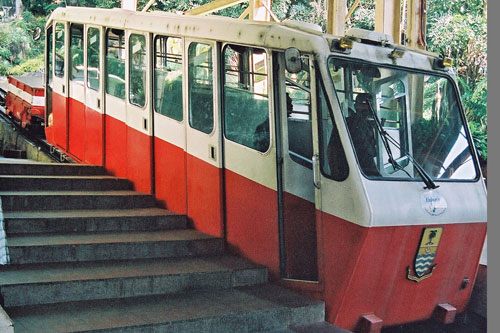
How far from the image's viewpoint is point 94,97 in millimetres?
9000

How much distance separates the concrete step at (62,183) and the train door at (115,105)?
0.28 m

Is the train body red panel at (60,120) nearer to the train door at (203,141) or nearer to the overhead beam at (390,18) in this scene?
the train door at (203,141)

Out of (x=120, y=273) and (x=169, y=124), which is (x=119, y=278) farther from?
(x=169, y=124)

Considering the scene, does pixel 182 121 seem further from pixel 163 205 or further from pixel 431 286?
pixel 431 286

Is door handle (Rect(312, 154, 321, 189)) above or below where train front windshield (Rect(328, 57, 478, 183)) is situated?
below

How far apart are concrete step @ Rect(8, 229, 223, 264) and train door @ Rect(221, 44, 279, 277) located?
1.32 feet

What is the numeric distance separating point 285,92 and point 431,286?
2.25m

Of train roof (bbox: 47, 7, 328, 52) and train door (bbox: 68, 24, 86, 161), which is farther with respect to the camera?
train door (bbox: 68, 24, 86, 161)

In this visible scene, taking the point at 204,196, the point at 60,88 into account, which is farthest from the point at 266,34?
the point at 60,88

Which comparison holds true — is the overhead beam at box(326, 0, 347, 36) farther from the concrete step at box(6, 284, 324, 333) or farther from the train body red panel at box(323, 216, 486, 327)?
the concrete step at box(6, 284, 324, 333)

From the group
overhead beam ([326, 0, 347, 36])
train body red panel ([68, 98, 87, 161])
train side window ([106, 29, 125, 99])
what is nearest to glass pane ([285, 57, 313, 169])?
overhead beam ([326, 0, 347, 36])

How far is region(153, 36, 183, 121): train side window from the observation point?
702cm

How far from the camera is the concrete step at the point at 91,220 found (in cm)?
622

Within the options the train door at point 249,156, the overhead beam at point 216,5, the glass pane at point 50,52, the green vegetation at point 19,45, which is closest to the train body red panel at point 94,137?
the glass pane at point 50,52
